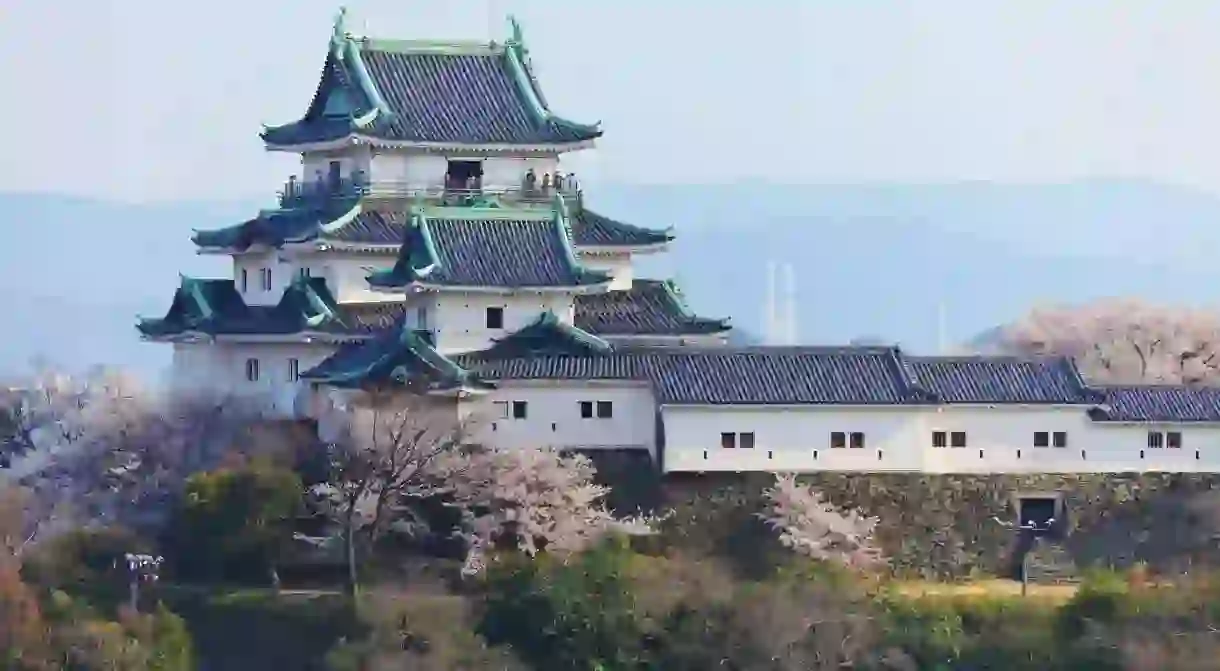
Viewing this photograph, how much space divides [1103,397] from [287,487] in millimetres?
10892

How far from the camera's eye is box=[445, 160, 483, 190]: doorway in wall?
50.0 m

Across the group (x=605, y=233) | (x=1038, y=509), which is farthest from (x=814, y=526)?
(x=605, y=233)

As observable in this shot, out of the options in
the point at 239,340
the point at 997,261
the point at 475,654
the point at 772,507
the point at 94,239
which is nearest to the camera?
the point at 475,654

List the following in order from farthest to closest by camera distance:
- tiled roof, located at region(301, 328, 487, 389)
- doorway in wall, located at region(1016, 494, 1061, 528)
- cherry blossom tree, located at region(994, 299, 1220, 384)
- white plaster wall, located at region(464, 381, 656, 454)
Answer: cherry blossom tree, located at region(994, 299, 1220, 384)
doorway in wall, located at region(1016, 494, 1061, 528)
white plaster wall, located at region(464, 381, 656, 454)
tiled roof, located at region(301, 328, 487, 389)

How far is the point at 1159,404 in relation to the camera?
45375mm

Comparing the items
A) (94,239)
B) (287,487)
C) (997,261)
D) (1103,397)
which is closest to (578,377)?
(287,487)

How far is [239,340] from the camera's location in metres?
49.4

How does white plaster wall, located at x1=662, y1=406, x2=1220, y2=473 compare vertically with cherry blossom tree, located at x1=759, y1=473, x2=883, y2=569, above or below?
above

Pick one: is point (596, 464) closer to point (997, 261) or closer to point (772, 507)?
point (772, 507)

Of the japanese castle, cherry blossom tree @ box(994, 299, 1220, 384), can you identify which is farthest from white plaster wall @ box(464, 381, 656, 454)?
cherry blossom tree @ box(994, 299, 1220, 384)

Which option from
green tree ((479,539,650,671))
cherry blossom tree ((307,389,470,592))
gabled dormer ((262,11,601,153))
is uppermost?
gabled dormer ((262,11,601,153))

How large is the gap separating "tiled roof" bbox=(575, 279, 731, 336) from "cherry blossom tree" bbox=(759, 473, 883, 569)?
4842 millimetres

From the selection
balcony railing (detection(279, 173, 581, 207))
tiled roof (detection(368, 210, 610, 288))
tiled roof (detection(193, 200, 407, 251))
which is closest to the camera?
tiled roof (detection(368, 210, 610, 288))

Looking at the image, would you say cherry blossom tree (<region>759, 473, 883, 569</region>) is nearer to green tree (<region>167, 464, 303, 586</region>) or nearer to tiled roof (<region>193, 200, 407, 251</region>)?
green tree (<region>167, 464, 303, 586</region>)
